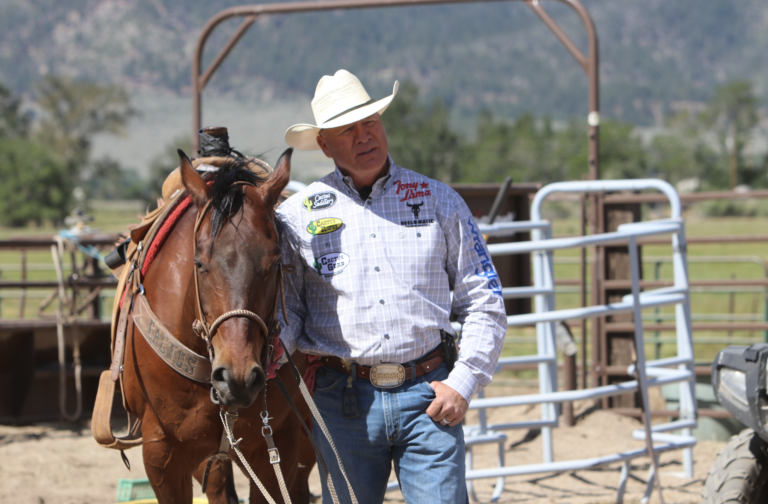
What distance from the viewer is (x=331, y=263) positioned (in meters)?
2.28

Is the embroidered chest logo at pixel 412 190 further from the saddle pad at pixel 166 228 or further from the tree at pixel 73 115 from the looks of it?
the tree at pixel 73 115

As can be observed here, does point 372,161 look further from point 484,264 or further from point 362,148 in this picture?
point 484,264

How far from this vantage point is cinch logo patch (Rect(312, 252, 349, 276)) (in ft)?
7.41

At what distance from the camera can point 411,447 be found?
218 centimetres

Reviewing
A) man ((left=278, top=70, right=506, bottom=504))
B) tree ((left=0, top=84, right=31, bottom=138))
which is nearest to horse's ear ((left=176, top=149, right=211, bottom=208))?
man ((left=278, top=70, right=506, bottom=504))

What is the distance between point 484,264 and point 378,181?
0.44m

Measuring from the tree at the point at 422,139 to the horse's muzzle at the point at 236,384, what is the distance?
69013mm

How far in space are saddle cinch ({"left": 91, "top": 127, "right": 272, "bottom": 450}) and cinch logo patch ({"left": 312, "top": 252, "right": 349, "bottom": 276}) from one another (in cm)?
51

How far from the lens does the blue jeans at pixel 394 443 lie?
7.02ft

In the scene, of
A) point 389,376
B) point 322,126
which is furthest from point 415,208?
point 389,376

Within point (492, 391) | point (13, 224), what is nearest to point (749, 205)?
point (492, 391)

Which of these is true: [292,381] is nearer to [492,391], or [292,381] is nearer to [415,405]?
[415,405]

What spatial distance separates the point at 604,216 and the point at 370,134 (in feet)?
14.4

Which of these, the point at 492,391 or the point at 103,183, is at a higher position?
the point at 103,183
